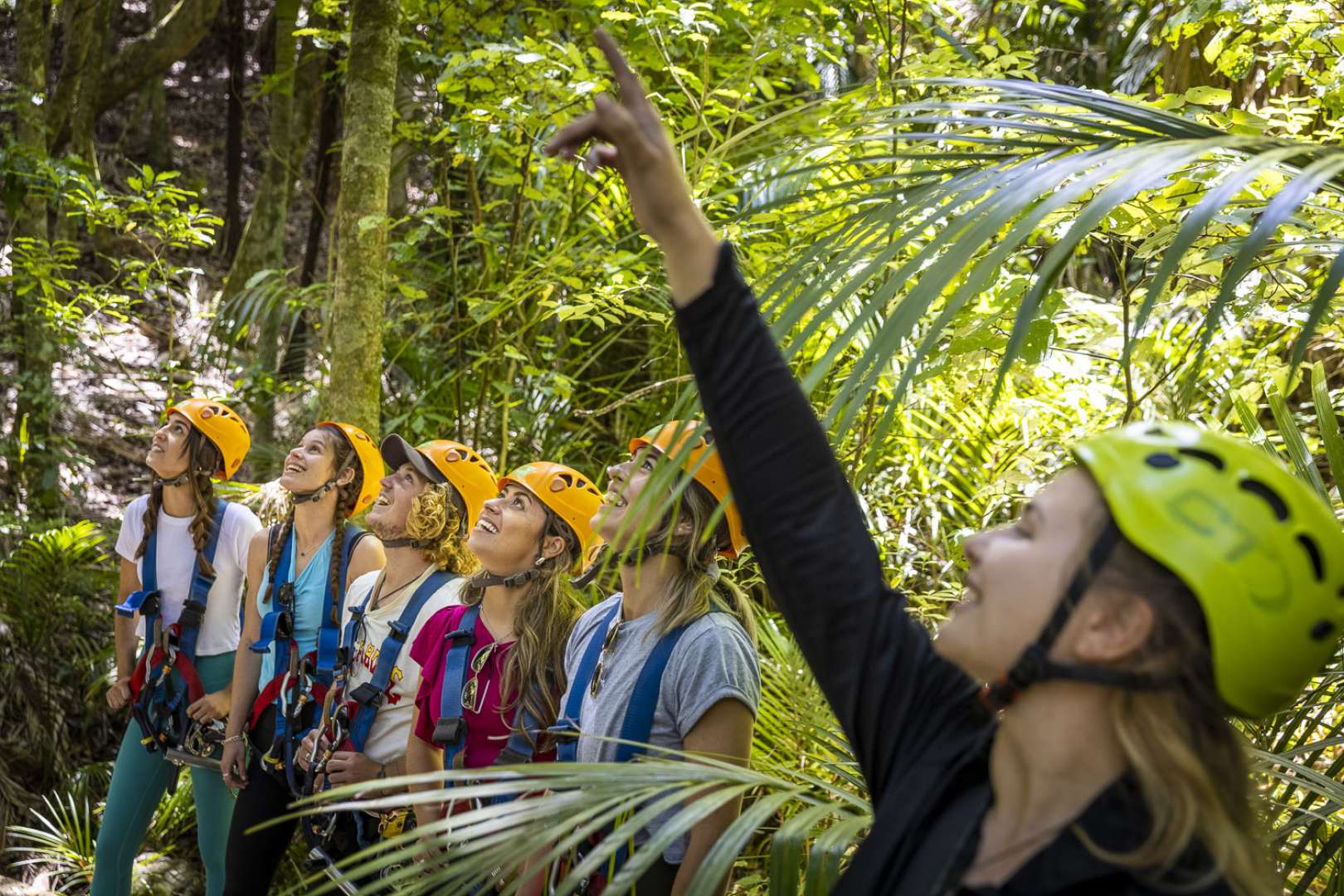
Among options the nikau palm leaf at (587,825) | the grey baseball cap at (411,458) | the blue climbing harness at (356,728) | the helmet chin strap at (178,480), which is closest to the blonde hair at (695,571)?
the nikau palm leaf at (587,825)

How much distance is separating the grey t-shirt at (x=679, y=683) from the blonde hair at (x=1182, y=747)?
1.31m

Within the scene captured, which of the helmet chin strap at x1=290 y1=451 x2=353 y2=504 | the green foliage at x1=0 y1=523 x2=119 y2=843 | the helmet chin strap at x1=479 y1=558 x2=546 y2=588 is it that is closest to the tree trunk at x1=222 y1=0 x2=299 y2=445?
the green foliage at x1=0 y1=523 x2=119 y2=843

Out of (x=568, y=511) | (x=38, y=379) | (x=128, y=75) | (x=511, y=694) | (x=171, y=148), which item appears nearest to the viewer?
(x=511, y=694)

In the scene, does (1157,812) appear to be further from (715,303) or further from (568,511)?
(568,511)

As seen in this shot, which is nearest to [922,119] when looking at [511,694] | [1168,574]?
[1168,574]

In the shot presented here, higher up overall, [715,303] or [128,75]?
[128,75]

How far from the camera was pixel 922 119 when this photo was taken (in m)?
1.67

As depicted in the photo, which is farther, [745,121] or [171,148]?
[171,148]

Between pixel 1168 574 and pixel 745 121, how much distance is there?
479 cm

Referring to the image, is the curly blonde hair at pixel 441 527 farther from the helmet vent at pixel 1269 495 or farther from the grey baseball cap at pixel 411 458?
the helmet vent at pixel 1269 495

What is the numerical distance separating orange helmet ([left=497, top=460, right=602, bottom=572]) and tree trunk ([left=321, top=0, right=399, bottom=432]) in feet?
5.81

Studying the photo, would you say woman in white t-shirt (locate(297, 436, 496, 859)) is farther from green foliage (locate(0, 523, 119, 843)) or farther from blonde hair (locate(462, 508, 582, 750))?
green foliage (locate(0, 523, 119, 843))

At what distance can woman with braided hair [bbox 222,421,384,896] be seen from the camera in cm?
379

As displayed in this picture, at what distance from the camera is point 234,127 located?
463 inches
